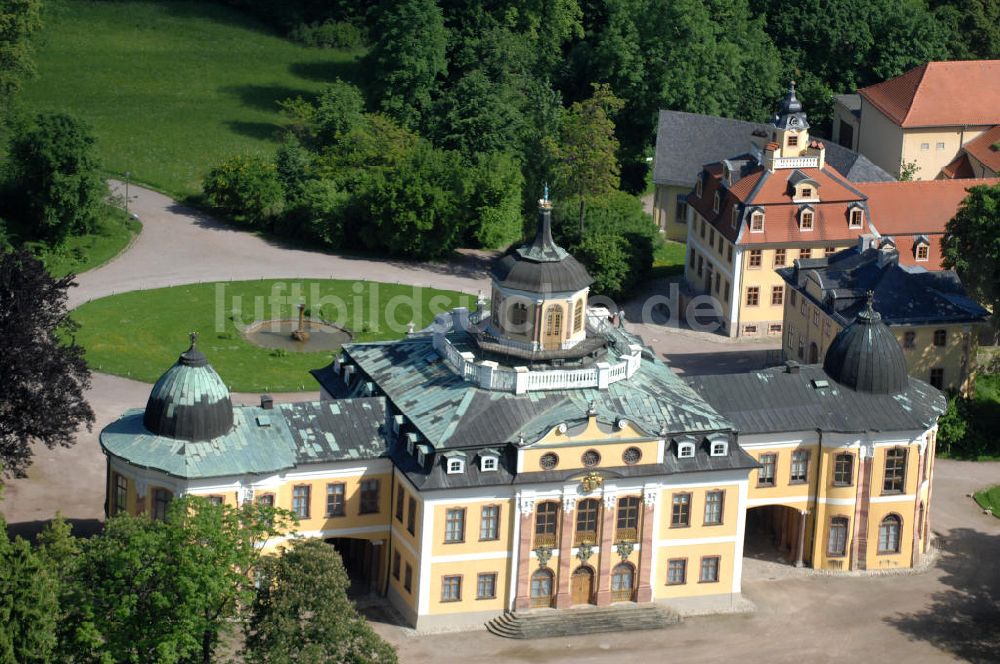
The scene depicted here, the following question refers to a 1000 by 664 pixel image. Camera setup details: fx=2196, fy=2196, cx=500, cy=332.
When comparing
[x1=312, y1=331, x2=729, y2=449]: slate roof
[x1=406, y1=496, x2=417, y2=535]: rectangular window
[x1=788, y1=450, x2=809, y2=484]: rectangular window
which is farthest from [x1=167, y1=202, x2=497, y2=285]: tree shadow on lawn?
[x1=406, y1=496, x2=417, y2=535]: rectangular window

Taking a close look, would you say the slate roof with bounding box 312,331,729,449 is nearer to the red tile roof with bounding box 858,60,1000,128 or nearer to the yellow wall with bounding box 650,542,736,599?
the yellow wall with bounding box 650,542,736,599

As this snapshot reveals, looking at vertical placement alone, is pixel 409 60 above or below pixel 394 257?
above

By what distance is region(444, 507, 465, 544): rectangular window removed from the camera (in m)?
93.8

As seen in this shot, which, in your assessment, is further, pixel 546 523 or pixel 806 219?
pixel 806 219

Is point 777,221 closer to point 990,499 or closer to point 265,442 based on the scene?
point 990,499

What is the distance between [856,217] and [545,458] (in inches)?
1779

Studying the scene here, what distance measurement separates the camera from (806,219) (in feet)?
434

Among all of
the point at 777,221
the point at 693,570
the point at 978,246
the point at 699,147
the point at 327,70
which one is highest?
the point at 327,70

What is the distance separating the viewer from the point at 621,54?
160 metres

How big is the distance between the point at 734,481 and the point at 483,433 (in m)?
Answer: 11.6

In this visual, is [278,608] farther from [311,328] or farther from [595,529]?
[311,328]

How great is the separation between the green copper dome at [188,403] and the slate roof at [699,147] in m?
61.0

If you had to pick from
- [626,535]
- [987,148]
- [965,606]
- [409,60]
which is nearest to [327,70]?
[409,60]

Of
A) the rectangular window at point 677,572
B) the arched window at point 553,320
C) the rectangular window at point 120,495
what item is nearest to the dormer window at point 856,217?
the arched window at point 553,320
